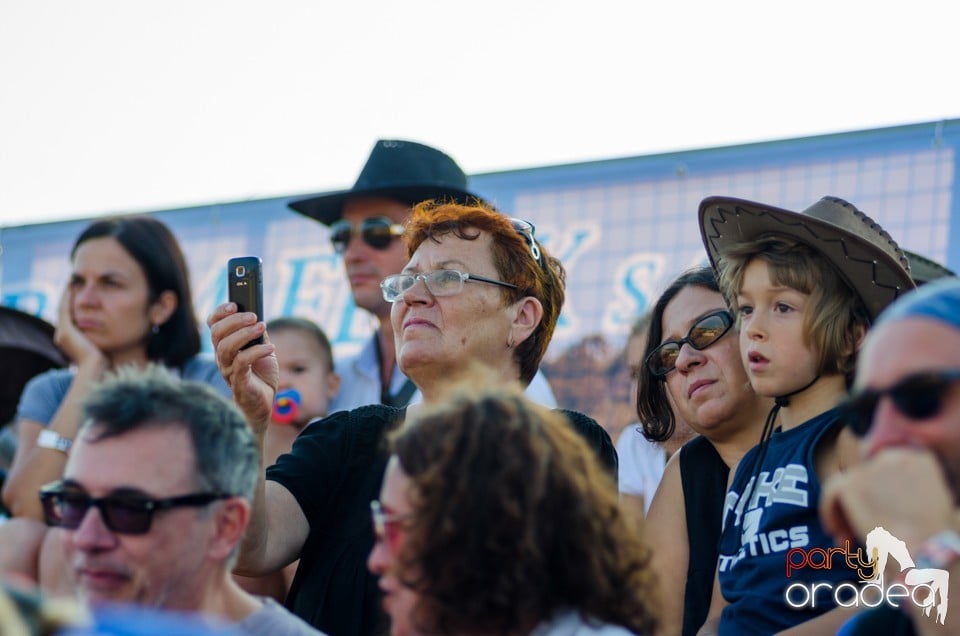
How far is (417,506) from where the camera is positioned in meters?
2.09

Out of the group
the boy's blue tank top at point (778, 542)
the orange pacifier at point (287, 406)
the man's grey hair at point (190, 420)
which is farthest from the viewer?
the orange pacifier at point (287, 406)

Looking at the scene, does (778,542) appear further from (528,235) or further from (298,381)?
(298,381)

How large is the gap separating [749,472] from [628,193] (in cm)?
332

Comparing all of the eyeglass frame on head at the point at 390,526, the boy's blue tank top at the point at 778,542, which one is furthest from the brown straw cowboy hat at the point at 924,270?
the eyeglass frame on head at the point at 390,526

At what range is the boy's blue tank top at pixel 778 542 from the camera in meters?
2.91

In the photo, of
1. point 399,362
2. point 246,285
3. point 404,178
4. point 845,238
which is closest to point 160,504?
point 246,285

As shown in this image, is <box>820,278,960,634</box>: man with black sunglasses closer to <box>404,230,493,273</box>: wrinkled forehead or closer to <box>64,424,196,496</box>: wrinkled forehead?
<box>64,424,196,496</box>: wrinkled forehead

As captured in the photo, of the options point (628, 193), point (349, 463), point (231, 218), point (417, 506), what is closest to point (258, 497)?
point (349, 463)

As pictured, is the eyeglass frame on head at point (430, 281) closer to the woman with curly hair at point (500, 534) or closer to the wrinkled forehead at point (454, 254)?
→ the wrinkled forehead at point (454, 254)

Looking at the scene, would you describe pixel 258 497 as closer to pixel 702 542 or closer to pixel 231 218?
pixel 702 542

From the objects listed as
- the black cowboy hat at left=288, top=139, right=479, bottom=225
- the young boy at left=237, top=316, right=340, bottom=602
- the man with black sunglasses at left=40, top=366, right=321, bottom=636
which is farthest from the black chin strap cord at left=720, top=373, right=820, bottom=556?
the black cowboy hat at left=288, top=139, right=479, bottom=225

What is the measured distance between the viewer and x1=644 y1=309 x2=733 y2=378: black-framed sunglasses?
3633 mm

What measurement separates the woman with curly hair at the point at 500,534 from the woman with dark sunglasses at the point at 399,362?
1.08 meters

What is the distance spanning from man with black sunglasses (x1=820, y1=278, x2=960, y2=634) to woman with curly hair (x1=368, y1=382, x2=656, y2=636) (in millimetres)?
468
